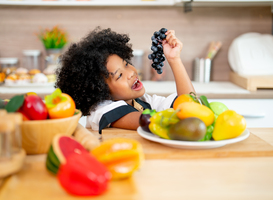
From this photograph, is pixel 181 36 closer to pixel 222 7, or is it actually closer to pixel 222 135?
pixel 222 7

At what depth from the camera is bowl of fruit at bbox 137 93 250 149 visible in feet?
2.33

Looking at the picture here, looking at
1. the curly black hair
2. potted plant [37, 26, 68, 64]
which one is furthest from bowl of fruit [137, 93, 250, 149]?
potted plant [37, 26, 68, 64]

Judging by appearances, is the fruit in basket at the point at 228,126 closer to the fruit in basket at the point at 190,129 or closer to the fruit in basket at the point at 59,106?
the fruit in basket at the point at 190,129

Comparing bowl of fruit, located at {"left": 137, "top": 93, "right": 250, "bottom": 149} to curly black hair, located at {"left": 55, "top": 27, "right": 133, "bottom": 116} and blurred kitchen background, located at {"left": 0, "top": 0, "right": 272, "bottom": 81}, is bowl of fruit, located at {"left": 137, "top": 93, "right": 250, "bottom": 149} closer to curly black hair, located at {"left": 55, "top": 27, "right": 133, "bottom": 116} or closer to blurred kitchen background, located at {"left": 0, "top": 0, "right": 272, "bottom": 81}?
curly black hair, located at {"left": 55, "top": 27, "right": 133, "bottom": 116}

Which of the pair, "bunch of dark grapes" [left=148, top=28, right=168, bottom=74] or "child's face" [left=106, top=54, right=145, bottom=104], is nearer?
"bunch of dark grapes" [left=148, top=28, right=168, bottom=74]

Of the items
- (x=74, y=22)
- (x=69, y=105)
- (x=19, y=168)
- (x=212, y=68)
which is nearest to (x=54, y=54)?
(x=74, y=22)

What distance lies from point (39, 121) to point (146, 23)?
200 centimetres

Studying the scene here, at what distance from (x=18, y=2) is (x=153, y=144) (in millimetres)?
1868

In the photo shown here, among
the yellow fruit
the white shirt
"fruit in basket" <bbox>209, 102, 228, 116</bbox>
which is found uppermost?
the yellow fruit

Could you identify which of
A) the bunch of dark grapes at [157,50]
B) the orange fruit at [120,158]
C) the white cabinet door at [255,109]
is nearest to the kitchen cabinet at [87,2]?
the white cabinet door at [255,109]

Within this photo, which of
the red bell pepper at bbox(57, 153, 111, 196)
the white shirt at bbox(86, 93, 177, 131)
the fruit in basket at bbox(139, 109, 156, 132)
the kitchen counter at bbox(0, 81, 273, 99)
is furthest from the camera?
the kitchen counter at bbox(0, 81, 273, 99)

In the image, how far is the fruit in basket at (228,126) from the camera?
74 cm

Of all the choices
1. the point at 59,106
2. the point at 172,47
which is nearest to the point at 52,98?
the point at 59,106

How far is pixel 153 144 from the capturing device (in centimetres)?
80
